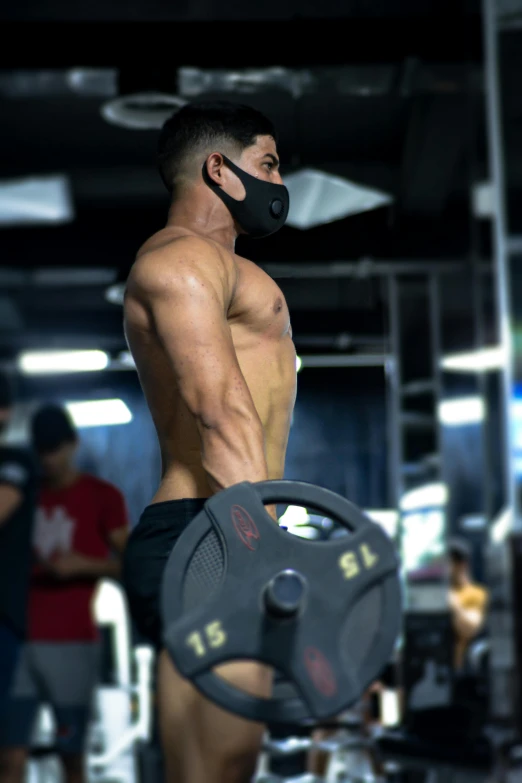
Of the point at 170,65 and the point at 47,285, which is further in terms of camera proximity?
the point at 47,285

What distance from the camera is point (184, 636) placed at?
105cm

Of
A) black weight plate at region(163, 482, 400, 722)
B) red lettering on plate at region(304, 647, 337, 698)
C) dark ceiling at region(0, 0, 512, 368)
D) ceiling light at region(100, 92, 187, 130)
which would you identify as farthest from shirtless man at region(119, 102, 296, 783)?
ceiling light at region(100, 92, 187, 130)

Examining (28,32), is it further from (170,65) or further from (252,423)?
(252,423)

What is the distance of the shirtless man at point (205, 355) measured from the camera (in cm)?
123

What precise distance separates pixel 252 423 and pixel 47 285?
3106 mm

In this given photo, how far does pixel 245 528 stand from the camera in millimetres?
1105

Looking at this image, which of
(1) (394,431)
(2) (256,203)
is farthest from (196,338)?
(1) (394,431)

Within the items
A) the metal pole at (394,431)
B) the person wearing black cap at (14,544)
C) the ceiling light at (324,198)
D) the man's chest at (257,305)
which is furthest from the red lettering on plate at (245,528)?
the metal pole at (394,431)

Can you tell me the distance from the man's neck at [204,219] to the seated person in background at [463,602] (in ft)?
7.84

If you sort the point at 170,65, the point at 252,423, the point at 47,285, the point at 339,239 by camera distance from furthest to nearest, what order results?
the point at 47,285
the point at 170,65
the point at 339,239
the point at 252,423

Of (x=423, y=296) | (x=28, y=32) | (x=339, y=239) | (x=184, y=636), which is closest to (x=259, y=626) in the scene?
(x=184, y=636)

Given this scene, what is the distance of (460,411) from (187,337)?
3087mm

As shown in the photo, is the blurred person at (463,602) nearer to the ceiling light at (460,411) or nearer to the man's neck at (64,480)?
the ceiling light at (460,411)

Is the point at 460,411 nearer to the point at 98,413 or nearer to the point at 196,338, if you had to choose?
the point at 98,413
